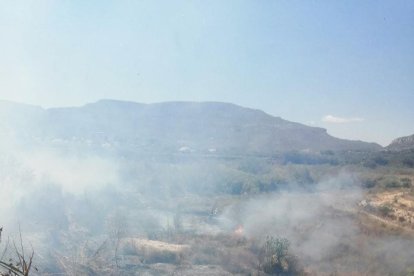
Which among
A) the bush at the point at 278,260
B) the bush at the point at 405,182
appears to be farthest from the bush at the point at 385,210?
the bush at the point at 278,260

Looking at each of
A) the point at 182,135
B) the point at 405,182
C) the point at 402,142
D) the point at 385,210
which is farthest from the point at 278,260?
the point at 182,135

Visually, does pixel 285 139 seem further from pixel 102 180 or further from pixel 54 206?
pixel 54 206

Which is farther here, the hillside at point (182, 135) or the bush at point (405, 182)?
the hillside at point (182, 135)

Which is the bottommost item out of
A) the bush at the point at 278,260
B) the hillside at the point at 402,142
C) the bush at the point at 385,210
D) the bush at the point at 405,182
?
the bush at the point at 278,260

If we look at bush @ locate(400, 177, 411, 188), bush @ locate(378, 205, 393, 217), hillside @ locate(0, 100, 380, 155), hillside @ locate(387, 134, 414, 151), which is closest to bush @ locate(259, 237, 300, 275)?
bush @ locate(378, 205, 393, 217)

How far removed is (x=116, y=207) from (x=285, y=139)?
117 m

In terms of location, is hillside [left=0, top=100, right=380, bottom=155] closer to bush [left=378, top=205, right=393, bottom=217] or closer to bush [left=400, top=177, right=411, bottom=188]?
bush [left=400, top=177, right=411, bottom=188]

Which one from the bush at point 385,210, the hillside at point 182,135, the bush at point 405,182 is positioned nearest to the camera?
the bush at point 385,210

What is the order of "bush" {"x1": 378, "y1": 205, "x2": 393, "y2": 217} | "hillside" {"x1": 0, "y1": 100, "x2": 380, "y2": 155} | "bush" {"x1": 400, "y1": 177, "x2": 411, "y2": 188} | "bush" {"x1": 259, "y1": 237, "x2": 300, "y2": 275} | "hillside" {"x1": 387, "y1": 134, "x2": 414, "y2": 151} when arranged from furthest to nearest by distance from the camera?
1. "hillside" {"x1": 0, "y1": 100, "x2": 380, "y2": 155}
2. "hillside" {"x1": 387, "y1": 134, "x2": 414, "y2": 151}
3. "bush" {"x1": 400, "y1": 177, "x2": 411, "y2": 188}
4. "bush" {"x1": 378, "y1": 205, "x2": 393, "y2": 217}
5. "bush" {"x1": 259, "y1": 237, "x2": 300, "y2": 275}

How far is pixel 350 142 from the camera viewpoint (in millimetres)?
182000

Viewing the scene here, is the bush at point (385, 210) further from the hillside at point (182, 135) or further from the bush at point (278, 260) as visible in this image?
the hillside at point (182, 135)

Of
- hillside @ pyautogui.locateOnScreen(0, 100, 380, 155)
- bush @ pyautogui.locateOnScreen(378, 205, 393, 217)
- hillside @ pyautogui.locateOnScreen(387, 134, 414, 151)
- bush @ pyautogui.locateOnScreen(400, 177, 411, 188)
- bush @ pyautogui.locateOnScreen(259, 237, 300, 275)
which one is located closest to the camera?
bush @ pyautogui.locateOnScreen(259, 237, 300, 275)

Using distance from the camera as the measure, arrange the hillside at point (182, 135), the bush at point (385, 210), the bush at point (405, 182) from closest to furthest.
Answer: the bush at point (385, 210) → the bush at point (405, 182) → the hillside at point (182, 135)

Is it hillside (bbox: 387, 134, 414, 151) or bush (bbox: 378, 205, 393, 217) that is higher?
hillside (bbox: 387, 134, 414, 151)
